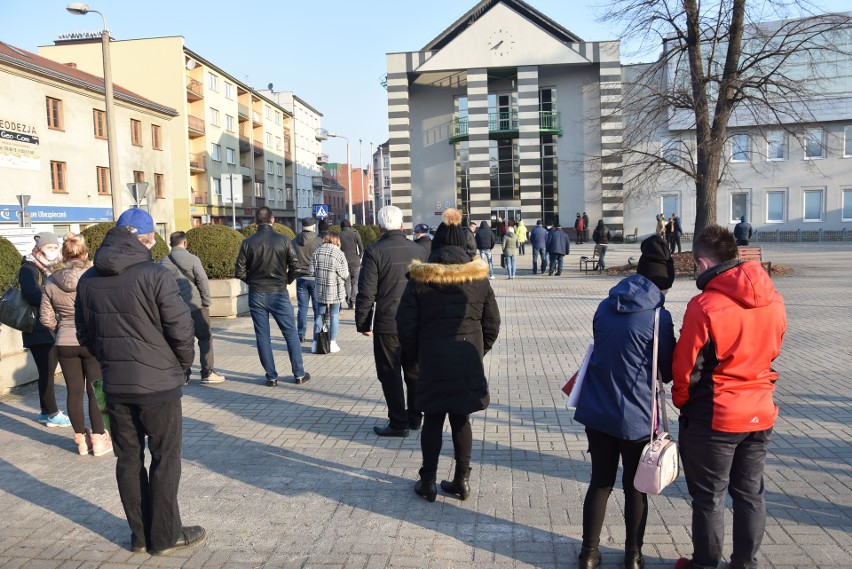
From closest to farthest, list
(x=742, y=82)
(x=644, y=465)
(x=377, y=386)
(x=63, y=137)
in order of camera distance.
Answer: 1. (x=644, y=465)
2. (x=377, y=386)
3. (x=742, y=82)
4. (x=63, y=137)

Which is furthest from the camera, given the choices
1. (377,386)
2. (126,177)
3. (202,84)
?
(202,84)

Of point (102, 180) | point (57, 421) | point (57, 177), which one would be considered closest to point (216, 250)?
point (57, 421)

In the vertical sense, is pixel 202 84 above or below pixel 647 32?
above

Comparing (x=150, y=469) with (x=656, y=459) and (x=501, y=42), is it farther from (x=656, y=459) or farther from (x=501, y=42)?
(x=501, y=42)

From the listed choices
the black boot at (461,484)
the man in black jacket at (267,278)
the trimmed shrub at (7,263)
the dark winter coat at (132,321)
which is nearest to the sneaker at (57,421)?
the man in black jacket at (267,278)

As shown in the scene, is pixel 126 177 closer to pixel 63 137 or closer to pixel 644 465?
pixel 63 137

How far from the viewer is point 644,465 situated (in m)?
3.44

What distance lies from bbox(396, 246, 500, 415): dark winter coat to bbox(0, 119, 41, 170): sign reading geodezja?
111 feet

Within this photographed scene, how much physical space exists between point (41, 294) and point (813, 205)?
44.9 meters

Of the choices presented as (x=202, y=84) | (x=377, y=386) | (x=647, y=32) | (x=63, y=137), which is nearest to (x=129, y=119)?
(x=63, y=137)

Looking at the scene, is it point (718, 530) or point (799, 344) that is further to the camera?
point (799, 344)

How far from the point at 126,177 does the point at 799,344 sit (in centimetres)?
3947

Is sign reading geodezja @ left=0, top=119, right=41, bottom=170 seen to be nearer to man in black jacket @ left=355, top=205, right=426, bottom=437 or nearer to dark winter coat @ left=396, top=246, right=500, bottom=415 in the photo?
man in black jacket @ left=355, top=205, right=426, bottom=437

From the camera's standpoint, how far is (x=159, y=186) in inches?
1807
